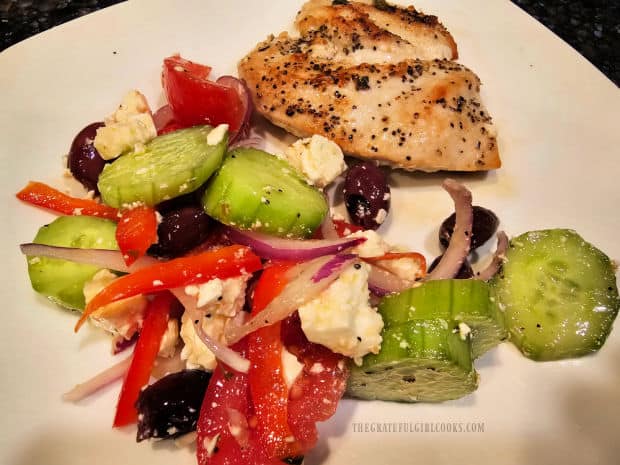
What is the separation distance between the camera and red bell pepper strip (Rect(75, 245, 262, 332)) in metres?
1.53

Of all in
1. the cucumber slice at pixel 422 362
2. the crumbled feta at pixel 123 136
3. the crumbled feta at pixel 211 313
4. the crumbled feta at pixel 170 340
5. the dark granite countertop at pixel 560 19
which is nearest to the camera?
the cucumber slice at pixel 422 362

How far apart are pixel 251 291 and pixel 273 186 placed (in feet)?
1.10

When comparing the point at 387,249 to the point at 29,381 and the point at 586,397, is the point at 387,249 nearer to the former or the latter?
the point at 586,397

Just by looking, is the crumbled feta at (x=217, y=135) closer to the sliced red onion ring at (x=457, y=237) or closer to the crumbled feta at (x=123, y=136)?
the crumbled feta at (x=123, y=136)

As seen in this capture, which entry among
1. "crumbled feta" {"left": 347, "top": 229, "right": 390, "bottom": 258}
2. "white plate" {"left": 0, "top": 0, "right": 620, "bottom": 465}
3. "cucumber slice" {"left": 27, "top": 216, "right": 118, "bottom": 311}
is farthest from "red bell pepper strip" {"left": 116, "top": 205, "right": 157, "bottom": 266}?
"crumbled feta" {"left": 347, "top": 229, "right": 390, "bottom": 258}

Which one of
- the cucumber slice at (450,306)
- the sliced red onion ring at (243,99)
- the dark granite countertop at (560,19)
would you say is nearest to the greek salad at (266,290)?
the cucumber slice at (450,306)

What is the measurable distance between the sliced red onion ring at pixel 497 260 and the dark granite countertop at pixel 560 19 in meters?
1.51

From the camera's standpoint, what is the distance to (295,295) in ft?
4.82

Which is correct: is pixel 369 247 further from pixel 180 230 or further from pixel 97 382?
pixel 97 382

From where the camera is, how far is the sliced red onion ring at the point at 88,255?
162 centimetres

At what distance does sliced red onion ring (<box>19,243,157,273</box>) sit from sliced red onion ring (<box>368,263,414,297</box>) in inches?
27.3

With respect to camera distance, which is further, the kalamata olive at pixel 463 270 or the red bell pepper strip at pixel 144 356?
the kalamata olive at pixel 463 270

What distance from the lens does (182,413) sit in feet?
4.87

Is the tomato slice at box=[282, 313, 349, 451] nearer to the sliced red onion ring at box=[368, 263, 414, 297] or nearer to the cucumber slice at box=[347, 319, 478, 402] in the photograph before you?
the cucumber slice at box=[347, 319, 478, 402]
